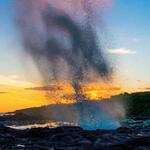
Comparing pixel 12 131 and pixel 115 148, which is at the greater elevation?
pixel 12 131

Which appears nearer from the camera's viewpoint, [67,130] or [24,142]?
[24,142]

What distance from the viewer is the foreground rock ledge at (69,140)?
1700 inches

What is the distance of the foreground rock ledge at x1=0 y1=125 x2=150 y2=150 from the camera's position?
43.2 m

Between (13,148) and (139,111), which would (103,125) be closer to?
(13,148)

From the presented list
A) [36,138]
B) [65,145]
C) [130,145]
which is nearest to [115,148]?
[130,145]

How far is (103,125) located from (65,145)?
35.4m

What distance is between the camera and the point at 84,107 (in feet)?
283

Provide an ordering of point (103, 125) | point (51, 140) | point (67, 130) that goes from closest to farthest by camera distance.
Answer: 1. point (51, 140)
2. point (67, 130)
3. point (103, 125)

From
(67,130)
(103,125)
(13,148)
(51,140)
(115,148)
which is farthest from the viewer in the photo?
(103,125)

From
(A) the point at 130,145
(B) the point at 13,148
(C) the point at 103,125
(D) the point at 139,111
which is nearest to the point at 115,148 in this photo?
(A) the point at 130,145

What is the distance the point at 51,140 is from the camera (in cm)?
5100

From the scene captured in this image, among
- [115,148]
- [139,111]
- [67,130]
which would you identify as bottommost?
[115,148]

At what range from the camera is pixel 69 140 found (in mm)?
50344

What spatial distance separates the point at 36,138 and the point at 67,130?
21.5 ft
